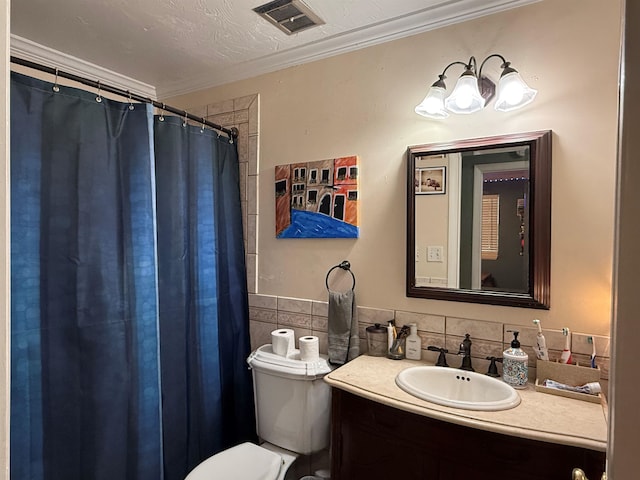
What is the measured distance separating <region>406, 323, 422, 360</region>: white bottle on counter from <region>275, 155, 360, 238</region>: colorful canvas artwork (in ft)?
1.76

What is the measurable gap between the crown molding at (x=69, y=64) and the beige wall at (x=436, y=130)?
0.63 metres

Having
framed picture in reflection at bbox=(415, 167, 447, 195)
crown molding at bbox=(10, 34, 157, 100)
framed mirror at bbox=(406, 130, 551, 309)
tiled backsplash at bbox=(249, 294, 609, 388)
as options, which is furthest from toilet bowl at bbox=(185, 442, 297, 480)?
crown molding at bbox=(10, 34, 157, 100)

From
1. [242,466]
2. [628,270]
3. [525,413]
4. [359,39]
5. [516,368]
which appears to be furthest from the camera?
[359,39]

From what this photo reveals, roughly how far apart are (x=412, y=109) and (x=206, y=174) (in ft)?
3.62

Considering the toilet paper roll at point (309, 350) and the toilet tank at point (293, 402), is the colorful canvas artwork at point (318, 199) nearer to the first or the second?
the toilet paper roll at point (309, 350)

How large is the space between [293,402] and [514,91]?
161 centimetres

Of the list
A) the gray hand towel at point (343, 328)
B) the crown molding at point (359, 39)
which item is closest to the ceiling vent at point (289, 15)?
the crown molding at point (359, 39)

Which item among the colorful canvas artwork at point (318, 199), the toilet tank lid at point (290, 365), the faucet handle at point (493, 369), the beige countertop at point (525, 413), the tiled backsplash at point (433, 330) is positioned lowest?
the toilet tank lid at point (290, 365)

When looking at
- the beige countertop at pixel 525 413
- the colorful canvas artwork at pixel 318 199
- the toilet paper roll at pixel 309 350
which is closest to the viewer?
the beige countertop at pixel 525 413

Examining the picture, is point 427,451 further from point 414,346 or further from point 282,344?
point 282,344

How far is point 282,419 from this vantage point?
1783 mm

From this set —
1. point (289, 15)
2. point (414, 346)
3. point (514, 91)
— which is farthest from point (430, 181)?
point (289, 15)

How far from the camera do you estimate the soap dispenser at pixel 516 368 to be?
1399 mm

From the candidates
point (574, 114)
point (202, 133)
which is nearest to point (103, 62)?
point (202, 133)
